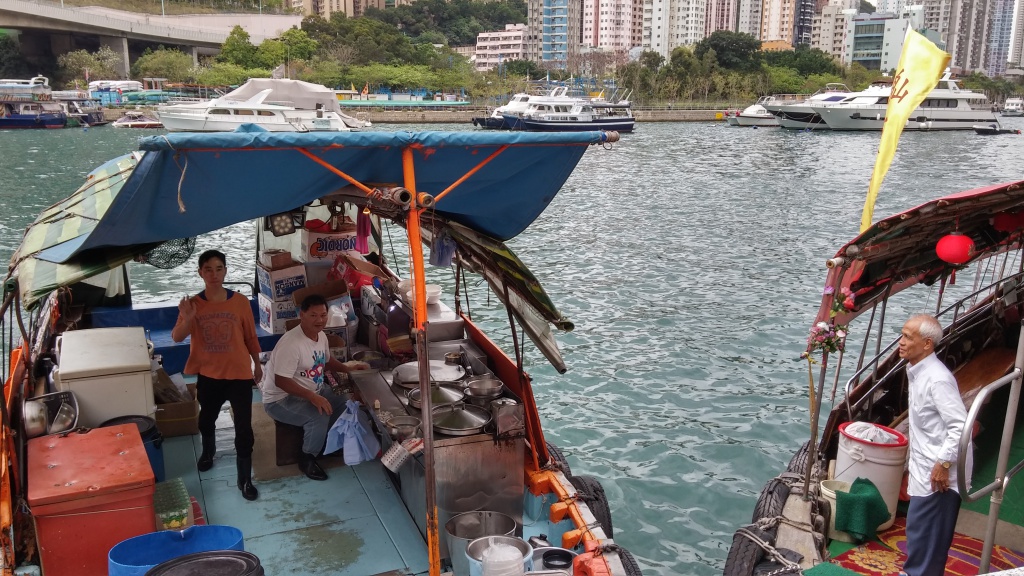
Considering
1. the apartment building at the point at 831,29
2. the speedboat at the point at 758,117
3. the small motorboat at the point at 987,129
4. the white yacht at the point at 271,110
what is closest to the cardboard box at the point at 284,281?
the white yacht at the point at 271,110

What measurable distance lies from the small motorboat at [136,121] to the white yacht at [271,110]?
22.0 m

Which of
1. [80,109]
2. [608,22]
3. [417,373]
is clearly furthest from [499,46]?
[417,373]

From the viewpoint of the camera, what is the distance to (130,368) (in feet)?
18.2

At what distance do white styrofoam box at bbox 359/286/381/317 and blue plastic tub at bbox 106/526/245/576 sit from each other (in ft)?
12.4

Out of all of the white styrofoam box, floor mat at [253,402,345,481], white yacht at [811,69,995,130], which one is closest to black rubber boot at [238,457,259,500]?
floor mat at [253,402,345,481]

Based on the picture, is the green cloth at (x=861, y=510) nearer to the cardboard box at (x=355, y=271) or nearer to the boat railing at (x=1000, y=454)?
the boat railing at (x=1000, y=454)

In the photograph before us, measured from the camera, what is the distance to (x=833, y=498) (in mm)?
5664

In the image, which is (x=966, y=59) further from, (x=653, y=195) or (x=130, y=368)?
(x=130, y=368)

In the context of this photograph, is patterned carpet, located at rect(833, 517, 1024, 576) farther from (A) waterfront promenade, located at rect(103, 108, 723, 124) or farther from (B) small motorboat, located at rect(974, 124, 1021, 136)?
(B) small motorboat, located at rect(974, 124, 1021, 136)

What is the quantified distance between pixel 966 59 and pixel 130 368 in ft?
695

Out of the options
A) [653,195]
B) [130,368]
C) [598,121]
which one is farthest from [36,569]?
[598,121]

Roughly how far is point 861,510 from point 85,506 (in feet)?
16.3

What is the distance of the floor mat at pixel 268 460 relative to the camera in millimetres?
5973

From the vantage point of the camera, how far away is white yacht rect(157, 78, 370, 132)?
32344 mm
